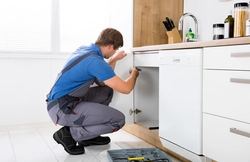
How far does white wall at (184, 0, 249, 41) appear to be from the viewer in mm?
2721

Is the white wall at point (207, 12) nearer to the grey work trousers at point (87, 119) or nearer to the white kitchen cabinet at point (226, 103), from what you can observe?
the white kitchen cabinet at point (226, 103)

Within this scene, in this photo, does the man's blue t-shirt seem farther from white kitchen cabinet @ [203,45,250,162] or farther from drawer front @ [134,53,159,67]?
white kitchen cabinet @ [203,45,250,162]

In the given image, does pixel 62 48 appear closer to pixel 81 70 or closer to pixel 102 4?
pixel 102 4

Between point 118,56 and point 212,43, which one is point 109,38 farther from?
point 212,43

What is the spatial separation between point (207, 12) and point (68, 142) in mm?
1690

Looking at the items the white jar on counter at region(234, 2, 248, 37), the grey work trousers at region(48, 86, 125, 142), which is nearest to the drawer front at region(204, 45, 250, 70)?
the white jar on counter at region(234, 2, 248, 37)

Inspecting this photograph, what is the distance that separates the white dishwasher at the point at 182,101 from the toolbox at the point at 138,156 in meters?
0.10

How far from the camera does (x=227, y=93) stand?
5.65 feet

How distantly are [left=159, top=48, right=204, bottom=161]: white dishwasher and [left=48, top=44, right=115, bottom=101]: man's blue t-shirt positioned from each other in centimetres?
41

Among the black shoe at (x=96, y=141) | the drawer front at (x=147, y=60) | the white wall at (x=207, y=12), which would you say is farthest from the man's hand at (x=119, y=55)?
the white wall at (x=207, y=12)

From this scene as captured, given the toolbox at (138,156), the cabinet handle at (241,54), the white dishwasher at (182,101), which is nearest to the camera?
the cabinet handle at (241,54)

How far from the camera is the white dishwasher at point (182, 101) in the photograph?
195 cm

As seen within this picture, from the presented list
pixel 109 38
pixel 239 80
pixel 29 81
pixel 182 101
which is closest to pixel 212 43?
pixel 239 80

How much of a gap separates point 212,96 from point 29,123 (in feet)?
6.58
